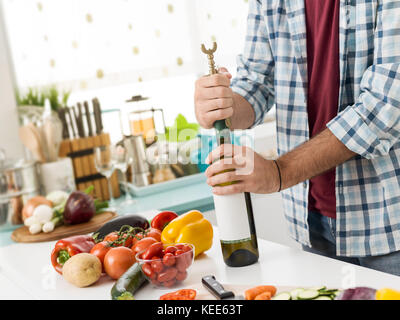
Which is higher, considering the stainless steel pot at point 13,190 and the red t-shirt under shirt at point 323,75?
the red t-shirt under shirt at point 323,75

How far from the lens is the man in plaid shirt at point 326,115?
3.59 feet

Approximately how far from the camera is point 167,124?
283cm

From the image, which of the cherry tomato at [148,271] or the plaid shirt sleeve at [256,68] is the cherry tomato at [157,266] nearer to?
the cherry tomato at [148,271]

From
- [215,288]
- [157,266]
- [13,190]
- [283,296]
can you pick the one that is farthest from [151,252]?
[13,190]

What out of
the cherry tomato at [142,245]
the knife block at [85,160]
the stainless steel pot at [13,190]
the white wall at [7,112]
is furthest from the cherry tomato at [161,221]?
the white wall at [7,112]

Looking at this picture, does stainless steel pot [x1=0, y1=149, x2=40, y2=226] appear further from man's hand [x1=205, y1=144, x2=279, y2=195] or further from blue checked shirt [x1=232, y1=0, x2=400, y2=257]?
man's hand [x1=205, y1=144, x2=279, y2=195]

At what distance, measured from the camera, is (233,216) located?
1025 mm

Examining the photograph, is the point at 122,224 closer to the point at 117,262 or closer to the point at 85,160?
the point at 117,262

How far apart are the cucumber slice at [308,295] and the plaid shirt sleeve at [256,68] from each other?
644 millimetres

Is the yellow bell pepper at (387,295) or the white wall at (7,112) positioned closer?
the yellow bell pepper at (387,295)

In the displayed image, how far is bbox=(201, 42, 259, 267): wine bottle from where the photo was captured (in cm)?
103

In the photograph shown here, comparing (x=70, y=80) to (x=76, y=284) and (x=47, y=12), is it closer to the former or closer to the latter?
(x=47, y=12)

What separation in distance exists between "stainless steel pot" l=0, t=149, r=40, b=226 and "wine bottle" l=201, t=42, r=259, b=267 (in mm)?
1206
